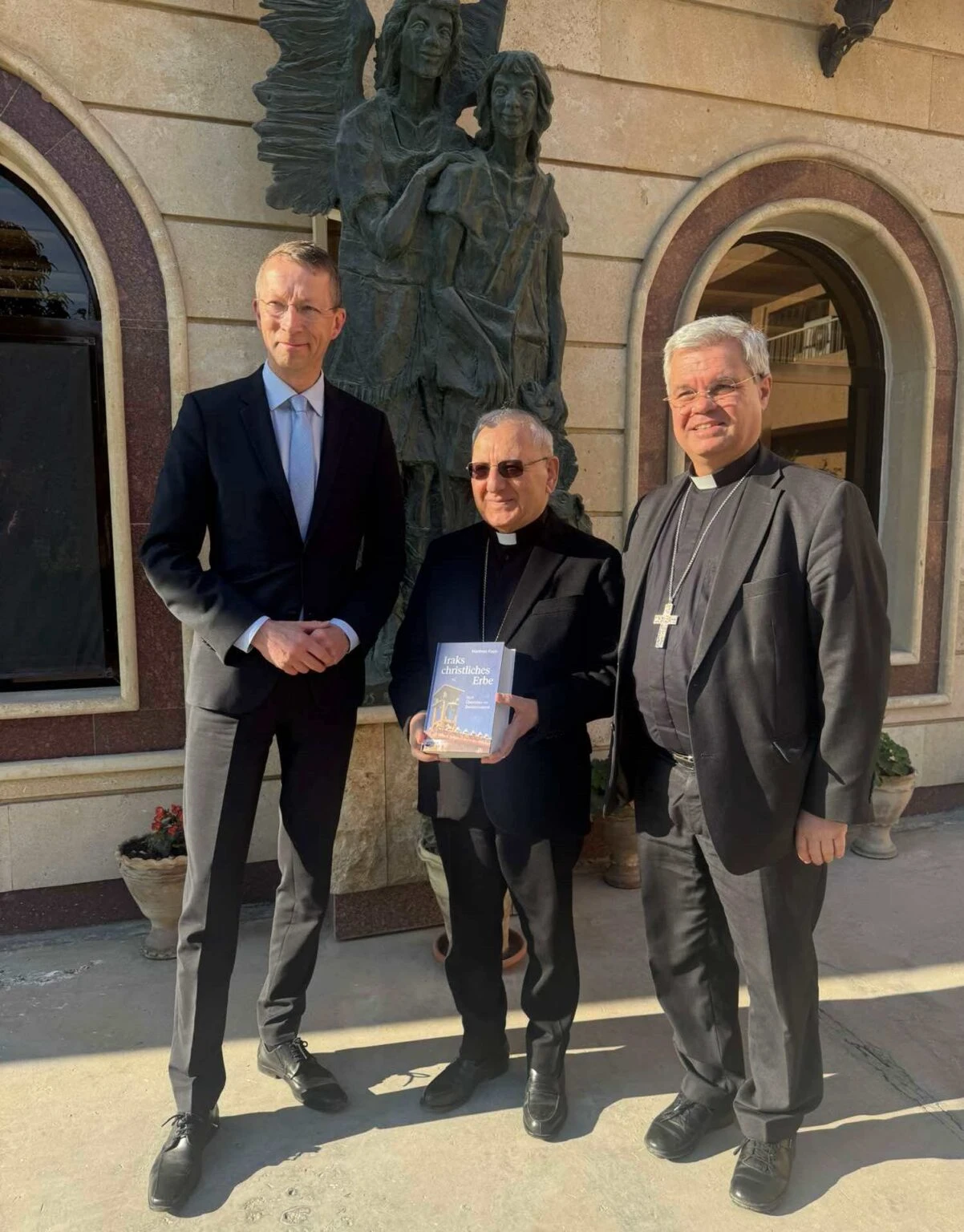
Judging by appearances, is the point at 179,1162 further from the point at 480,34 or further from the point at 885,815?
the point at 480,34

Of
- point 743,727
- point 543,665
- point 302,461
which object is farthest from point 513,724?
point 302,461

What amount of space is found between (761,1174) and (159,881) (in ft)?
8.14

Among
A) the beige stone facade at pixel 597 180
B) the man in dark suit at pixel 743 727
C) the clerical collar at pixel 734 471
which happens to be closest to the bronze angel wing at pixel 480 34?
the beige stone facade at pixel 597 180

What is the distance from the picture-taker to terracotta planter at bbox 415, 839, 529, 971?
3.12 metres

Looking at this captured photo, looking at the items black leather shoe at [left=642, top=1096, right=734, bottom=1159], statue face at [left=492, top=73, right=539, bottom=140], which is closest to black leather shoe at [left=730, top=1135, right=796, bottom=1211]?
black leather shoe at [left=642, top=1096, right=734, bottom=1159]

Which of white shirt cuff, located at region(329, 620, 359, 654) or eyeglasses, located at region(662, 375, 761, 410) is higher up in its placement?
eyeglasses, located at region(662, 375, 761, 410)

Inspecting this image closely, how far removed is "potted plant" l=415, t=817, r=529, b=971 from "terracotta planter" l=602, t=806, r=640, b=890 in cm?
75

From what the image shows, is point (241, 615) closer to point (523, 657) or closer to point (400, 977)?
point (523, 657)

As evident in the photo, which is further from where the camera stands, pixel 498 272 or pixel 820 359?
pixel 820 359

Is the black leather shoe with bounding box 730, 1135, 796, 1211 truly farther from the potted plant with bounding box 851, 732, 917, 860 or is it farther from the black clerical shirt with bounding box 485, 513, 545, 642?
the potted plant with bounding box 851, 732, 917, 860

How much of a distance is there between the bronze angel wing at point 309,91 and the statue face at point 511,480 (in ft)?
6.06

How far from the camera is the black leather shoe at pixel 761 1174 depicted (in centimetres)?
209

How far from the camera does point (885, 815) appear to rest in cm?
456

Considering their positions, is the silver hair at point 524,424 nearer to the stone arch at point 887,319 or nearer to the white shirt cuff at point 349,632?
the white shirt cuff at point 349,632
